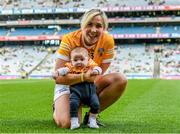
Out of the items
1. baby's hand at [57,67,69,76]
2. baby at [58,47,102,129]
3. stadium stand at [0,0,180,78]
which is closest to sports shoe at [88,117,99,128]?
baby at [58,47,102,129]

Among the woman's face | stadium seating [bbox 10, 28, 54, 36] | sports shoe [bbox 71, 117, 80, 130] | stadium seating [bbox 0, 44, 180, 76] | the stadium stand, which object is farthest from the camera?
stadium seating [bbox 10, 28, 54, 36]

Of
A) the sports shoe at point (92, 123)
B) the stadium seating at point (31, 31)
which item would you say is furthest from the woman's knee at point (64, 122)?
the stadium seating at point (31, 31)

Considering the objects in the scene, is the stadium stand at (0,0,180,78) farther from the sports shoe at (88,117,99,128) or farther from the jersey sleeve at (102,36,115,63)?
the sports shoe at (88,117,99,128)

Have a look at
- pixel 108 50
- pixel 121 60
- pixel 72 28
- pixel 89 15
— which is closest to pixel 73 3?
pixel 72 28

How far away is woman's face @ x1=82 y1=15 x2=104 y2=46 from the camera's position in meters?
5.62

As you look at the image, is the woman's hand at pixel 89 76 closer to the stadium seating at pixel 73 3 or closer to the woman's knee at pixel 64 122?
the woman's knee at pixel 64 122

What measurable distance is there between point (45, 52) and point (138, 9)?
41.5 ft

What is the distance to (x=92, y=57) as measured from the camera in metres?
5.99

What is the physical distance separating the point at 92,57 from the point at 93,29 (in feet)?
1.63

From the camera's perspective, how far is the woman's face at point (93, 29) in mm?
5621

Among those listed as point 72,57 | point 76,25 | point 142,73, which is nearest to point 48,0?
point 76,25

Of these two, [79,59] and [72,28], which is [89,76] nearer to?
[79,59]

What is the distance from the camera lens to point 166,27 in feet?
194

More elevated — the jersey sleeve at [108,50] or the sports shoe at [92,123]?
the jersey sleeve at [108,50]
